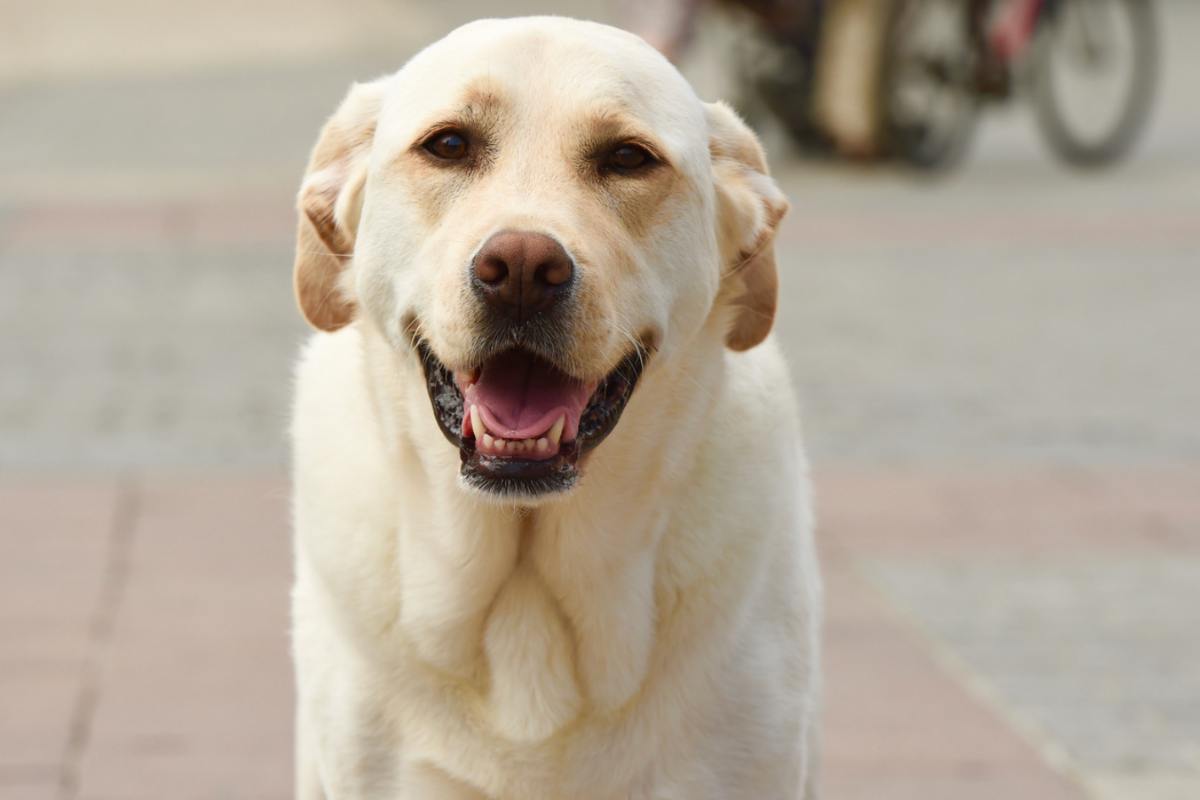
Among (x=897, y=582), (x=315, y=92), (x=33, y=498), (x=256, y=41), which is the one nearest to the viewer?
(x=897, y=582)

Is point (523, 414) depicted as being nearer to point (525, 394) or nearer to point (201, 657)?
point (525, 394)

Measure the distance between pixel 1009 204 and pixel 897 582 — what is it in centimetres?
658

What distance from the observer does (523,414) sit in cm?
281

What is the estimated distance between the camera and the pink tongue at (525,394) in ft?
9.18

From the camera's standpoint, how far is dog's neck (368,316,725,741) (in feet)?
9.93

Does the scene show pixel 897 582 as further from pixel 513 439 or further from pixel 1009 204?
pixel 1009 204

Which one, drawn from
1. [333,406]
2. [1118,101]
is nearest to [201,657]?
[333,406]

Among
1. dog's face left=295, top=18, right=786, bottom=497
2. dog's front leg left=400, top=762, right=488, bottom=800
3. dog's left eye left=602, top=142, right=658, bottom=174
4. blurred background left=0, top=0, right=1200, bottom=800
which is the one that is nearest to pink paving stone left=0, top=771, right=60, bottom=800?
blurred background left=0, top=0, right=1200, bottom=800

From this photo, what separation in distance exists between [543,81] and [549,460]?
596 millimetres

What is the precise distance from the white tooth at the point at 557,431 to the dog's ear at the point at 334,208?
0.56 metres

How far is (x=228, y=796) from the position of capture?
13.3 feet

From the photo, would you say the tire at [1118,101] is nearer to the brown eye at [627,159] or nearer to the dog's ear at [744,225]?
the dog's ear at [744,225]

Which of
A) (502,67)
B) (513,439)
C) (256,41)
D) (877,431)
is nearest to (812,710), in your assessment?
(513,439)

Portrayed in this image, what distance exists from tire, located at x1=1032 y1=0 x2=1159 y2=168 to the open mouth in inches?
390
